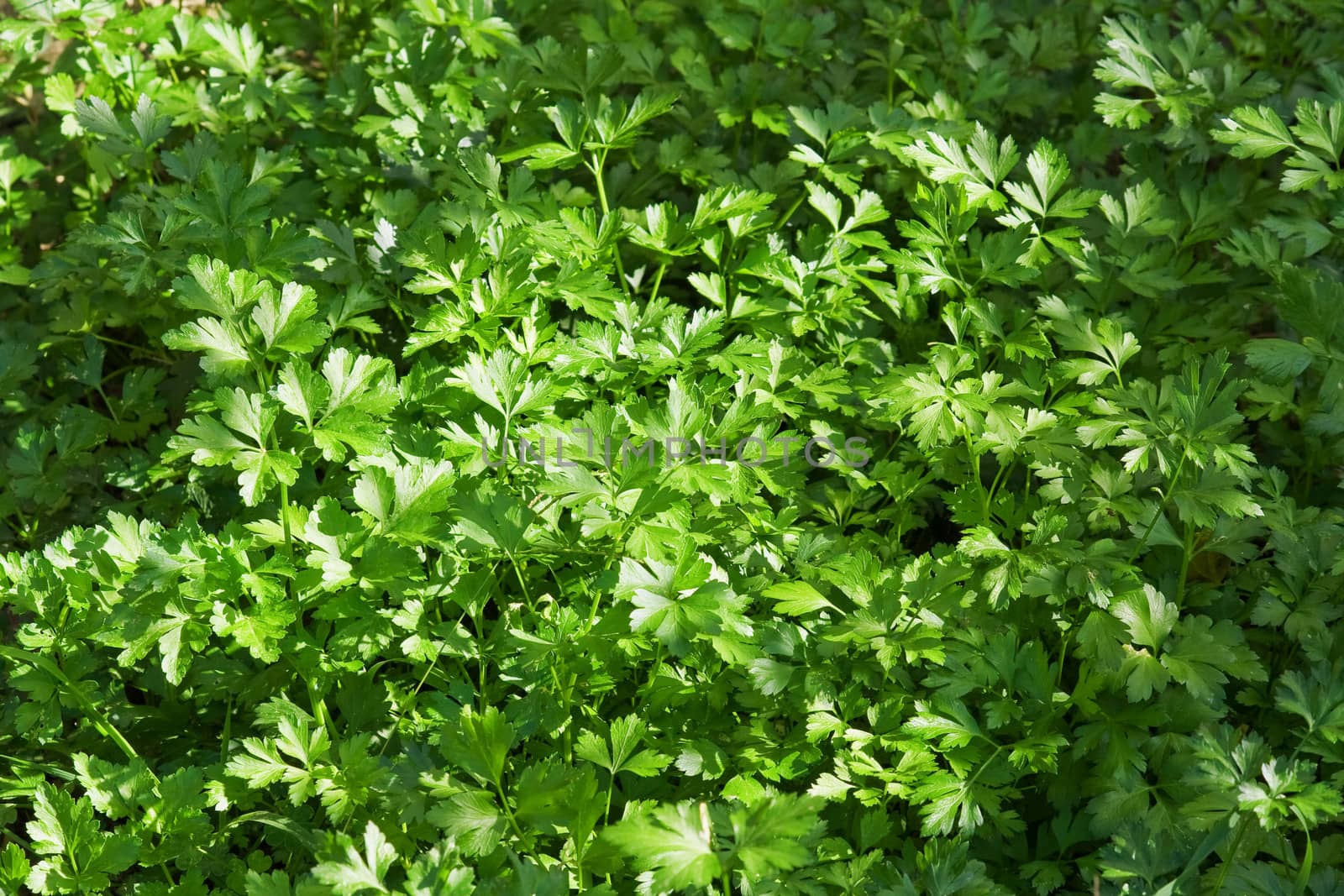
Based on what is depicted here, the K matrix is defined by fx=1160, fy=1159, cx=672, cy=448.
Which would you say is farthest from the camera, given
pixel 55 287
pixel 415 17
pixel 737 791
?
pixel 415 17

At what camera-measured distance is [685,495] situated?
2.06 m

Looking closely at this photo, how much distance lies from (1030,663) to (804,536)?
471 mm

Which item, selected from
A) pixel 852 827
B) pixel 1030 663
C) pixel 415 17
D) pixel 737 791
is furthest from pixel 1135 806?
pixel 415 17

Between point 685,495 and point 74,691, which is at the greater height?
point 685,495

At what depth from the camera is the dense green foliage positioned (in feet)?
6.33

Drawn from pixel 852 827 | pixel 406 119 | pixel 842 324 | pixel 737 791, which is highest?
pixel 406 119

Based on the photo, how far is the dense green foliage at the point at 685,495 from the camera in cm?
193

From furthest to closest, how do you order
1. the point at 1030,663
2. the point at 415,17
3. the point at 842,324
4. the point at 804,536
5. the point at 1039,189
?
the point at 415,17 < the point at 842,324 < the point at 1039,189 < the point at 804,536 < the point at 1030,663

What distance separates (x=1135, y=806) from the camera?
6.43ft

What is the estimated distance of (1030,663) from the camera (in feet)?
6.75

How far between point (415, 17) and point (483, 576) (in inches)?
68.4

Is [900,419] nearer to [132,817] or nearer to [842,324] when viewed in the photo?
[842,324]

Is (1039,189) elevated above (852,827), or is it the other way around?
(1039,189)

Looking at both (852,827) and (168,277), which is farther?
(168,277)
